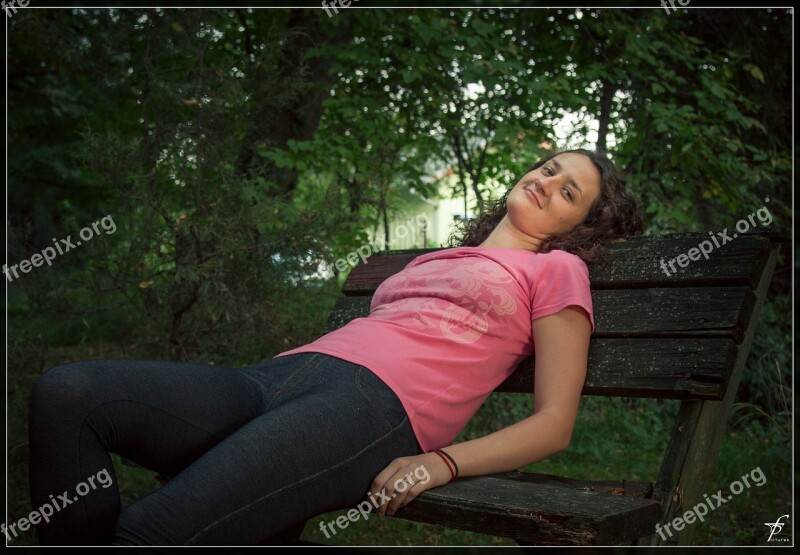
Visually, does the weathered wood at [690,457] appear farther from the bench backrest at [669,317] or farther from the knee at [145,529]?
the knee at [145,529]

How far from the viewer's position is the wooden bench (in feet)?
5.19

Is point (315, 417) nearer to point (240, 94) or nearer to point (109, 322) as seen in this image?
point (240, 94)

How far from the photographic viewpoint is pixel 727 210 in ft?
Answer: 20.7

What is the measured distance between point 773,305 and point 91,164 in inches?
194

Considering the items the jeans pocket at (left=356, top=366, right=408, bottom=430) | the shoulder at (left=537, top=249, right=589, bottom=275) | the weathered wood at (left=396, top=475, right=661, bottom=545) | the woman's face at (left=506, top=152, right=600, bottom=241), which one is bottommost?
the weathered wood at (left=396, top=475, right=661, bottom=545)

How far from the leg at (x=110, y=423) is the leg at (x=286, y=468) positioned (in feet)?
0.53

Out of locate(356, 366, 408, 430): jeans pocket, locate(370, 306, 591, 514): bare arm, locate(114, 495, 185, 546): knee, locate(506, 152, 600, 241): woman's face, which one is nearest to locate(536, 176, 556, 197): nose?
locate(506, 152, 600, 241): woman's face

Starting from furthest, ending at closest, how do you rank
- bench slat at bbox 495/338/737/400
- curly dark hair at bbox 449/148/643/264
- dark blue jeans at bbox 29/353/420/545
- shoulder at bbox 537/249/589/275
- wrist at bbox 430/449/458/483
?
curly dark hair at bbox 449/148/643/264 → shoulder at bbox 537/249/589/275 → bench slat at bbox 495/338/737/400 → wrist at bbox 430/449/458/483 → dark blue jeans at bbox 29/353/420/545

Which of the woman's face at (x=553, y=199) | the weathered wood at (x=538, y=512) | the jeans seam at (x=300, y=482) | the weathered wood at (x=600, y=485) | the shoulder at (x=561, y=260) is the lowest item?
the weathered wood at (x=600, y=485)

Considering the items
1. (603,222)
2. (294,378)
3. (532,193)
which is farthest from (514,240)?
(294,378)

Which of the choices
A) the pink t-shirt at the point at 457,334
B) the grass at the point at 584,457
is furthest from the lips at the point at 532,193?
the grass at the point at 584,457

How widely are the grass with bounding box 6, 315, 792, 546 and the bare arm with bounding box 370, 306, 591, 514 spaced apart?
123 cm

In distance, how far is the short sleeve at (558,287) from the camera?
2109 millimetres

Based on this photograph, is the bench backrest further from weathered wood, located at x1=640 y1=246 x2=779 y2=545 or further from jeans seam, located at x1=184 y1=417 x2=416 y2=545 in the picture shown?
jeans seam, located at x1=184 y1=417 x2=416 y2=545
